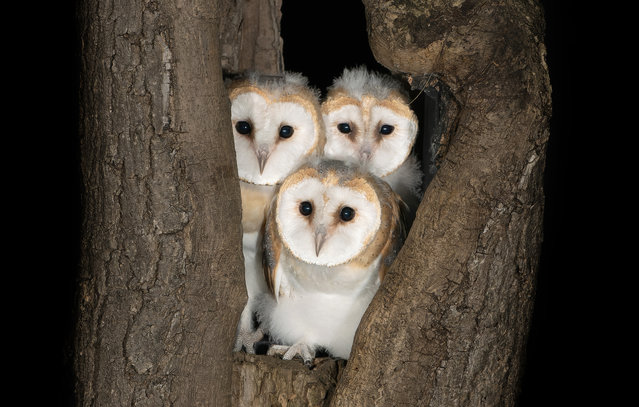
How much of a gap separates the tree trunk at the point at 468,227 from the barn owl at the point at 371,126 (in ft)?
1.30

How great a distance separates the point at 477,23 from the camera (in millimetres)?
1396

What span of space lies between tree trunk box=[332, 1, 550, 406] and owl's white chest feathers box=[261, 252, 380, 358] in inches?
8.0

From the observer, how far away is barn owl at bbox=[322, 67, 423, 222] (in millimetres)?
1914

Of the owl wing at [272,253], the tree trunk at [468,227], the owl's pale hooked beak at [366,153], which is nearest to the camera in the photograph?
the tree trunk at [468,227]

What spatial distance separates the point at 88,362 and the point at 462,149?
2.83ft

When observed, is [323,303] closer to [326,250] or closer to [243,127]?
[326,250]

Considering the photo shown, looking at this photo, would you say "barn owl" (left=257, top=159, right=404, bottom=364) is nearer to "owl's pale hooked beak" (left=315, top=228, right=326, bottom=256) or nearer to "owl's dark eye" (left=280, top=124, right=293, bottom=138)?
"owl's pale hooked beak" (left=315, top=228, right=326, bottom=256)

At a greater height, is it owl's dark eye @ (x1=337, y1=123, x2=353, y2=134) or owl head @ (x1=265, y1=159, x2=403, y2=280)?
owl's dark eye @ (x1=337, y1=123, x2=353, y2=134)

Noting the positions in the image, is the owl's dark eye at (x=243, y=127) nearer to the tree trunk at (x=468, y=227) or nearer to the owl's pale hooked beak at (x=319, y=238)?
the owl's pale hooked beak at (x=319, y=238)

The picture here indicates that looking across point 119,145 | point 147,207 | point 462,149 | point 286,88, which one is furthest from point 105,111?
point 462,149

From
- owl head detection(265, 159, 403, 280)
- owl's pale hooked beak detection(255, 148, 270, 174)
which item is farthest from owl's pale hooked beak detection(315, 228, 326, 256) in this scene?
owl's pale hooked beak detection(255, 148, 270, 174)

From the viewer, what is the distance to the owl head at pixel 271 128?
179 cm

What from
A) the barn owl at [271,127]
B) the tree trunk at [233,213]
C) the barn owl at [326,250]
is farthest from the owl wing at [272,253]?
the tree trunk at [233,213]

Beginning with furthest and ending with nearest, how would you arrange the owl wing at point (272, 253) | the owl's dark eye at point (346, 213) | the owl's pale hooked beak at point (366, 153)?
the owl's pale hooked beak at point (366, 153), the owl wing at point (272, 253), the owl's dark eye at point (346, 213)
